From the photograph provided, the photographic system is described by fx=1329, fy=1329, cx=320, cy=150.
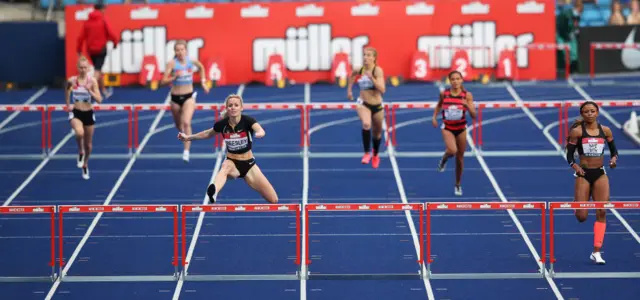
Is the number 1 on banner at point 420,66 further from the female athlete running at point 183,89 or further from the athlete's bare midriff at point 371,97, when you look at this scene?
the female athlete running at point 183,89

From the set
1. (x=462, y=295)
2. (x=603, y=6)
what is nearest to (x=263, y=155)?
(x=462, y=295)

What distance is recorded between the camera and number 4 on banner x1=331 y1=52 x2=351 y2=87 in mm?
30391

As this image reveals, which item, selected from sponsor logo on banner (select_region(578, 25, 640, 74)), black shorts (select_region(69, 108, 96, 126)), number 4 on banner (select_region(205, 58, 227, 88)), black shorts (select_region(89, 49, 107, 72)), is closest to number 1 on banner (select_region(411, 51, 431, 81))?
sponsor logo on banner (select_region(578, 25, 640, 74))

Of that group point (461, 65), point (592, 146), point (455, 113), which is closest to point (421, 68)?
point (461, 65)

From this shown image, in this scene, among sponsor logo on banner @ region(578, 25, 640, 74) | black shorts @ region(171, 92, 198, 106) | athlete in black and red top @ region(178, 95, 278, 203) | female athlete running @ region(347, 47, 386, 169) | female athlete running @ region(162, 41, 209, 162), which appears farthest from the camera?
sponsor logo on banner @ region(578, 25, 640, 74)

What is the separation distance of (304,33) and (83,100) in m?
9.62

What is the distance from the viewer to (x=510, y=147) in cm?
2480

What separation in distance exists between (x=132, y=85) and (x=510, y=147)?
9848mm

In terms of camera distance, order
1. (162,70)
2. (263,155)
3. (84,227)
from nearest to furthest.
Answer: (84,227) → (263,155) → (162,70)

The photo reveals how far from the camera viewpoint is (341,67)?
30406 millimetres

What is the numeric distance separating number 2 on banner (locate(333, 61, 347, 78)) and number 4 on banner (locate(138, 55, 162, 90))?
409 centimetres

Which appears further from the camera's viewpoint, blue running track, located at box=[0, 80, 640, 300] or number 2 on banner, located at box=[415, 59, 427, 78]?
number 2 on banner, located at box=[415, 59, 427, 78]

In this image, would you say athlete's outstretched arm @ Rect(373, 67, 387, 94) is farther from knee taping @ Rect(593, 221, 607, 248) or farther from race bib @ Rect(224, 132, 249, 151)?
knee taping @ Rect(593, 221, 607, 248)

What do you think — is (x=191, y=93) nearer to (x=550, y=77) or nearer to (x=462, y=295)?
(x=462, y=295)
